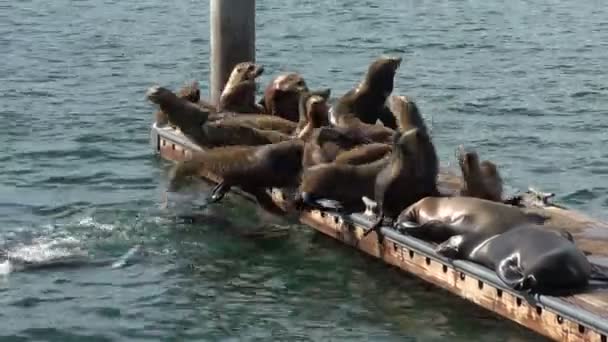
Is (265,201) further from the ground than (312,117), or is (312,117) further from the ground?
(312,117)

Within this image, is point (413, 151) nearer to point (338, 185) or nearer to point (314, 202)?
point (338, 185)

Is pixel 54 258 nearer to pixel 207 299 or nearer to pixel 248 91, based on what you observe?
pixel 207 299

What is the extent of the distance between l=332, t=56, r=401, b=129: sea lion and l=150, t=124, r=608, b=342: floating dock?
3.80 ft

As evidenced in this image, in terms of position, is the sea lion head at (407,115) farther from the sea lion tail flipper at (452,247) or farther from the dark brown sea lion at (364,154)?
the sea lion tail flipper at (452,247)

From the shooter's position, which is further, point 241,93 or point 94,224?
point 241,93

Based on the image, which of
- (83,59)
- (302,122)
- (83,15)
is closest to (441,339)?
(302,122)

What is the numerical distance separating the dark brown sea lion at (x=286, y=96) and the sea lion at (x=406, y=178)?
3200 millimetres

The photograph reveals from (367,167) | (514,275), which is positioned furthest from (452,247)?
(367,167)

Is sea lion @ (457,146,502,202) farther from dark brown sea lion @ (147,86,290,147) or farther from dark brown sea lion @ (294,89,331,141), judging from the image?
dark brown sea lion @ (147,86,290,147)

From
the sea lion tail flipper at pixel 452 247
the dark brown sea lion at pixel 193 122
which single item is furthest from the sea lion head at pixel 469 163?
the dark brown sea lion at pixel 193 122

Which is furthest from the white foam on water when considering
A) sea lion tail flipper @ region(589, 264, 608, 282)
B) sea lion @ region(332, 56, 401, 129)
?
sea lion tail flipper @ region(589, 264, 608, 282)

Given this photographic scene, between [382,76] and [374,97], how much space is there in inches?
8.6

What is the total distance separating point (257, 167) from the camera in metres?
12.1

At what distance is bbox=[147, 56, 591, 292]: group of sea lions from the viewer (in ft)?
31.8
